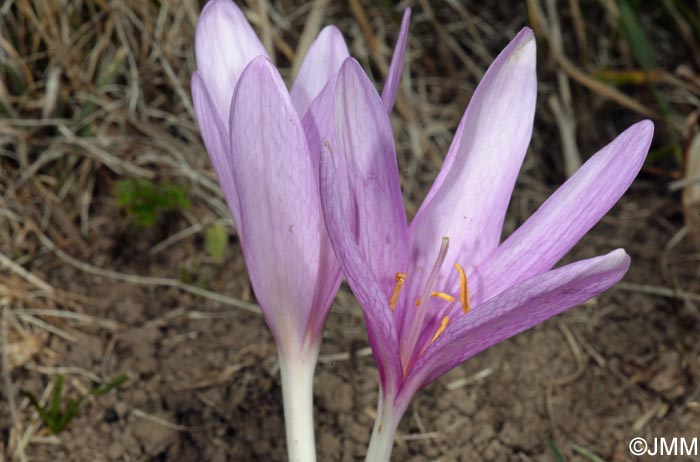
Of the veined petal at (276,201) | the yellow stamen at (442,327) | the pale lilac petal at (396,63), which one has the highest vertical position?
the pale lilac petal at (396,63)

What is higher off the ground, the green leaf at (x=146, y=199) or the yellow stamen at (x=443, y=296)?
the green leaf at (x=146, y=199)

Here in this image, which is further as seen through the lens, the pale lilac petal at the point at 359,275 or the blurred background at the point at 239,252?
the blurred background at the point at 239,252

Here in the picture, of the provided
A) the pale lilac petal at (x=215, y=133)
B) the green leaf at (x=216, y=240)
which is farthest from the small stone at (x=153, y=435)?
the pale lilac petal at (x=215, y=133)

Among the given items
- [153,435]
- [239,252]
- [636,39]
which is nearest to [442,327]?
[153,435]

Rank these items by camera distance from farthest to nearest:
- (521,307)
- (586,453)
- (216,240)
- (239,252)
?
(239,252)
(216,240)
(586,453)
(521,307)

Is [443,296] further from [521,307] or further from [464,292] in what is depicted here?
[521,307]

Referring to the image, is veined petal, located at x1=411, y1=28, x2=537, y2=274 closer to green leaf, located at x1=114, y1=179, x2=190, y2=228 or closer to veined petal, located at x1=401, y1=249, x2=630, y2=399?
veined petal, located at x1=401, y1=249, x2=630, y2=399

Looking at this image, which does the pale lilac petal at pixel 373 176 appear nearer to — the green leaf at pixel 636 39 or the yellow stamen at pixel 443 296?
the yellow stamen at pixel 443 296
